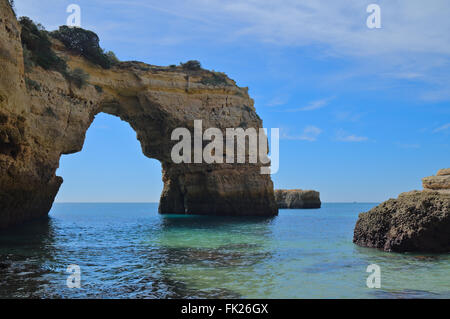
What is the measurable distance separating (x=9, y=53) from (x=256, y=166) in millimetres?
22340

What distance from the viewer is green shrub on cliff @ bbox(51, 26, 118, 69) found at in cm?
2472

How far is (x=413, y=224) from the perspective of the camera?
34.3 feet

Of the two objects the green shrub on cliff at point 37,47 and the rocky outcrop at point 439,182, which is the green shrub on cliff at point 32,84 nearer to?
the green shrub on cliff at point 37,47

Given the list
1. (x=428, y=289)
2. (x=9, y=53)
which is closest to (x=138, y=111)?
(x=9, y=53)

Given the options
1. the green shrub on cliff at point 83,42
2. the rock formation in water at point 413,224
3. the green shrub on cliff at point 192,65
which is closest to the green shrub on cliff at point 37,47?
the green shrub on cliff at point 83,42

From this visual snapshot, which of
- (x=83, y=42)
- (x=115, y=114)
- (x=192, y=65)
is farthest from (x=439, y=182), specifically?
(x=115, y=114)

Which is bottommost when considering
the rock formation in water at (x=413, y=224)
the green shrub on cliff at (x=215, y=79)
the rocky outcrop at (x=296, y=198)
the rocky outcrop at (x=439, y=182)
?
the rocky outcrop at (x=296, y=198)

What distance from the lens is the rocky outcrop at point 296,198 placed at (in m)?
67.3

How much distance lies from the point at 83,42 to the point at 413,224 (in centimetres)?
2275

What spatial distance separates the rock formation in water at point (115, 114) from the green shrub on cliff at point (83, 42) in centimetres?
42

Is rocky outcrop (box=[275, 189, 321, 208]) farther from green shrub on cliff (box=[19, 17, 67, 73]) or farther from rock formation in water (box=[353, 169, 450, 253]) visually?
rock formation in water (box=[353, 169, 450, 253])

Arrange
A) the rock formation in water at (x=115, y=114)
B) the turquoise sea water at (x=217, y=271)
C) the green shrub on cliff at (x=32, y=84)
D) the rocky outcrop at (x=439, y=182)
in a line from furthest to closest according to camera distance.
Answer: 1. the green shrub on cliff at (x=32, y=84)
2. the rock formation in water at (x=115, y=114)
3. the rocky outcrop at (x=439, y=182)
4. the turquoise sea water at (x=217, y=271)
